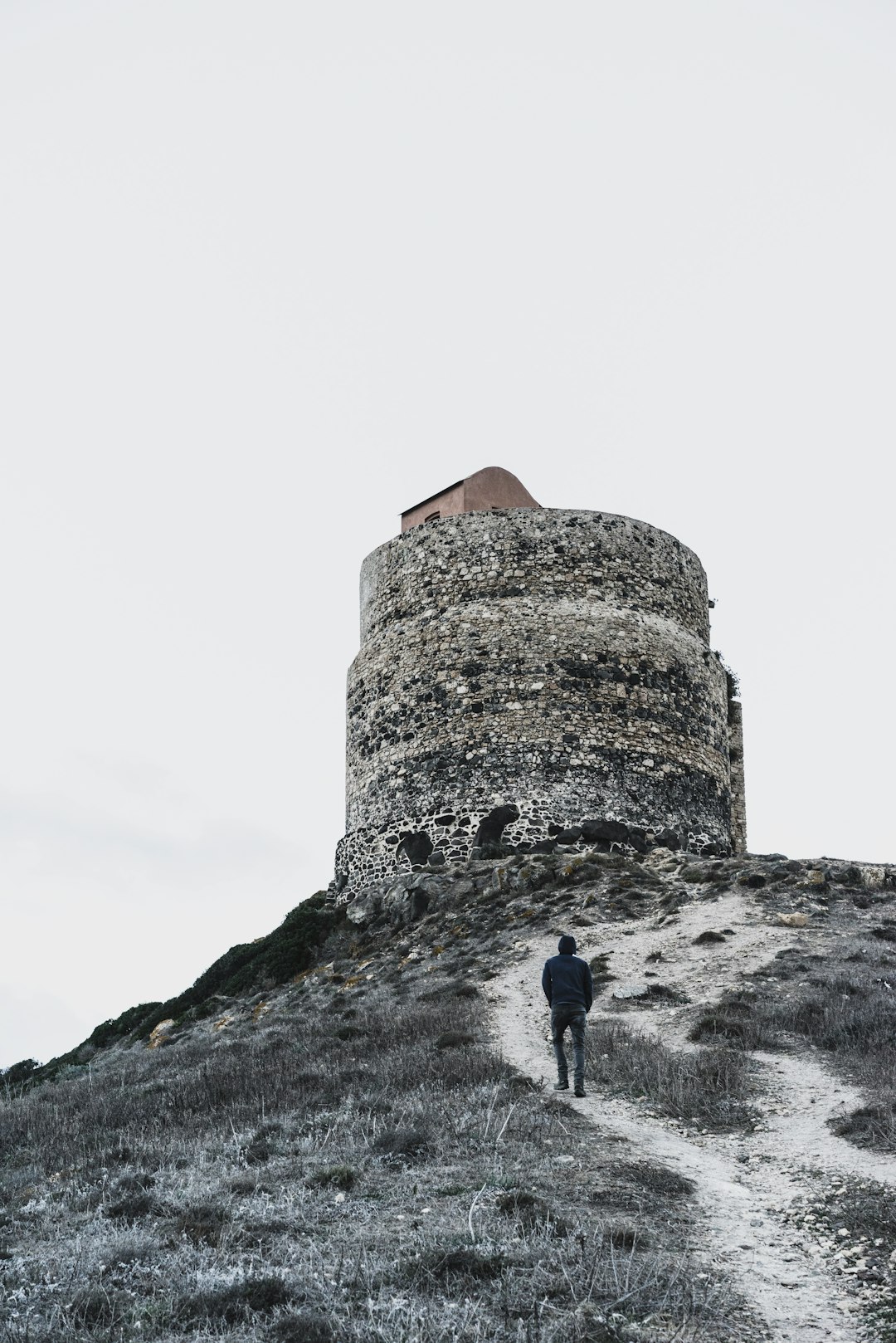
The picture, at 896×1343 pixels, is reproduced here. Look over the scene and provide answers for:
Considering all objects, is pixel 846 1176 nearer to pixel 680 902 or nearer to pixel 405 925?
pixel 680 902

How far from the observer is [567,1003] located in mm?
11367

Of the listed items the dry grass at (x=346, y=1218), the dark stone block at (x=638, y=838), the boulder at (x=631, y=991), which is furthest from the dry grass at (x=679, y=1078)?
the dark stone block at (x=638, y=838)

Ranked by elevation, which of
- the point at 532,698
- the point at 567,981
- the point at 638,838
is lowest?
the point at 567,981

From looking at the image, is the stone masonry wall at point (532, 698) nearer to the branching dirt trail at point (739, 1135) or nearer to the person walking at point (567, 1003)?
the branching dirt trail at point (739, 1135)

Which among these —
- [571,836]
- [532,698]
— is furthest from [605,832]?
[532,698]

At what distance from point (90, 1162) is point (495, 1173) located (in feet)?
12.6

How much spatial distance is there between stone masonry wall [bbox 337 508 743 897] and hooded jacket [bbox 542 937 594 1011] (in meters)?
11.1

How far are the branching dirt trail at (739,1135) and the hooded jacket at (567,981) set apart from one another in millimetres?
810

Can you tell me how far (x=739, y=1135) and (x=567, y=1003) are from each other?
224cm

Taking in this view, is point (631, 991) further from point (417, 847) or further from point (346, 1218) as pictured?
point (417, 847)

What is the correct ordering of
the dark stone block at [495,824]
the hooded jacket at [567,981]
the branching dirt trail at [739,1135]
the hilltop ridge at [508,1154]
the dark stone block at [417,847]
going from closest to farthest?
1. the hilltop ridge at [508,1154]
2. the branching dirt trail at [739,1135]
3. the hooded jacket at [567,981]
4. the dark stone block at [495,824]
5. the dark stone block at [417,847]

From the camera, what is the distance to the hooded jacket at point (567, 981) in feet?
37.5

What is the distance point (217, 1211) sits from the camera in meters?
7.79

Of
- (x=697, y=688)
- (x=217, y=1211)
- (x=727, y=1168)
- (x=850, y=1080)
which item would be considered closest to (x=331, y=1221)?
(x=217, y=1211)
